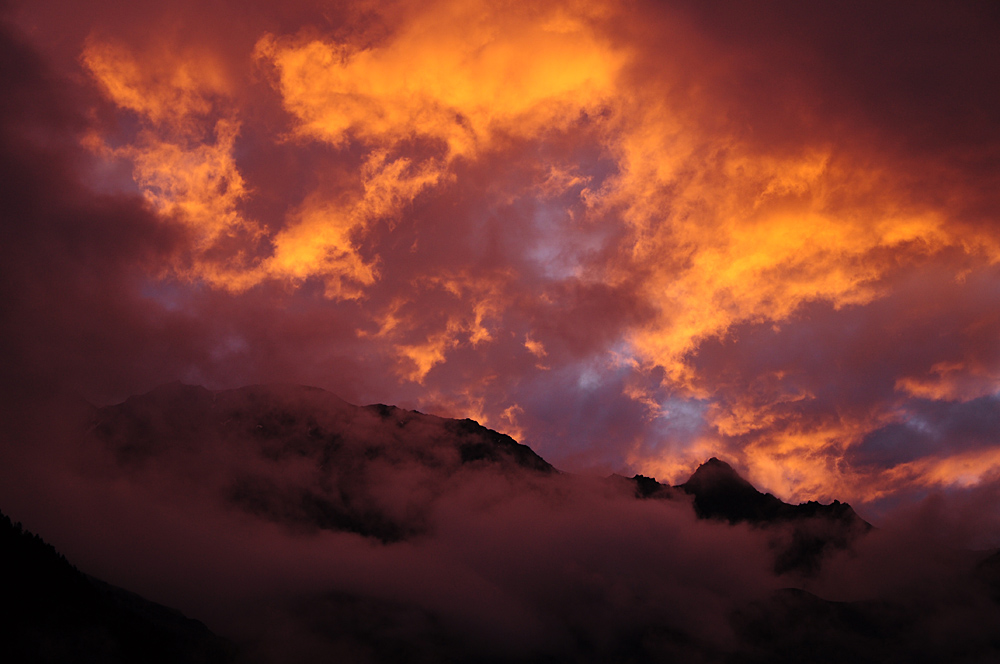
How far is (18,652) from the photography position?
195000 millimetres
